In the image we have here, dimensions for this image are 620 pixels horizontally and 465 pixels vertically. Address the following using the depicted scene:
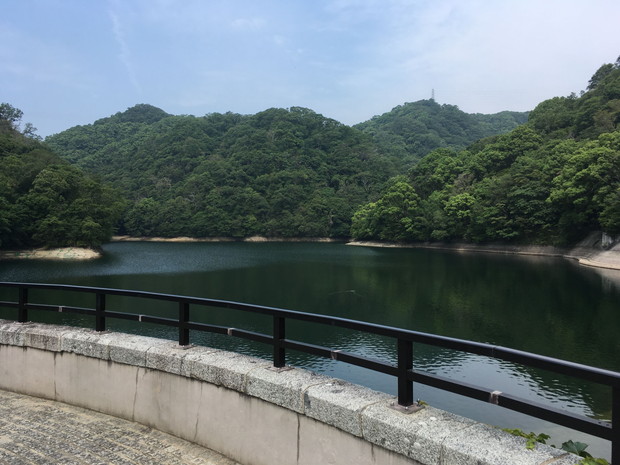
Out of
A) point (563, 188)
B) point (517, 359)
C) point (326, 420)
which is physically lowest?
point (326, 420)

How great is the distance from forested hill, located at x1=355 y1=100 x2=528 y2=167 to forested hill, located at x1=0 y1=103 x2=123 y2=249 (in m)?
A: 100.0

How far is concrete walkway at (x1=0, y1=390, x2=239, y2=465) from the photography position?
13.5ft

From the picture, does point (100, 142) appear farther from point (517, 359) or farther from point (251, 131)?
point (517, 359)

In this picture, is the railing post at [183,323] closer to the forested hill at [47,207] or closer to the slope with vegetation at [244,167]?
the forested hill at [47,207]

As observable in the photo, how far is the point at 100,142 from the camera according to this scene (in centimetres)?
15912

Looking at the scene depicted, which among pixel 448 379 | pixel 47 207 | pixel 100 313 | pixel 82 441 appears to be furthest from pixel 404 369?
pixel 47 207

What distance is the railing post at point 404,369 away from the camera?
3252 millimetres

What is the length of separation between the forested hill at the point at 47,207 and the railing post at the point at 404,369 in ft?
208

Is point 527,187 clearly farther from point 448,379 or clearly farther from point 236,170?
point 236,170

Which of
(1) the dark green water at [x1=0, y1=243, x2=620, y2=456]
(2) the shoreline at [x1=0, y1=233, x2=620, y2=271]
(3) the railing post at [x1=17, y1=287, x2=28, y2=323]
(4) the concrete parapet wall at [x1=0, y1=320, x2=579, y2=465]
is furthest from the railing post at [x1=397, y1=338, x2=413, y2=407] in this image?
(2) the shoreline at [x1=0, y1=233, x2=620, y2=271]

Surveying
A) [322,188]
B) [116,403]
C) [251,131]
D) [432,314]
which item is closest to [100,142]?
[251,131]

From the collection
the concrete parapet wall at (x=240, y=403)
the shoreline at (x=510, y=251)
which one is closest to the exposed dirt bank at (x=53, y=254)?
the shoreline at (x=510, y=251)

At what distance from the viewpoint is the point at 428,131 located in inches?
6791

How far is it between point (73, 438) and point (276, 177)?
120086mm
